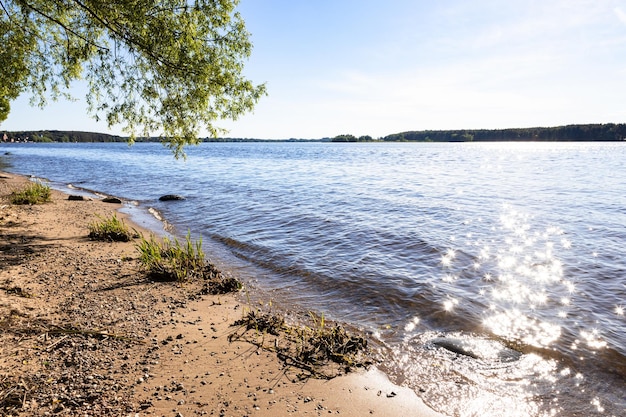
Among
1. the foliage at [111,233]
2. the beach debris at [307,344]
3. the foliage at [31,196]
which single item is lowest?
the beach debris at [307,344]

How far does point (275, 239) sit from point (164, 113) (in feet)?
22.7

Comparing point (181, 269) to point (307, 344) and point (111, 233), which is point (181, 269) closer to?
point (307, 344)

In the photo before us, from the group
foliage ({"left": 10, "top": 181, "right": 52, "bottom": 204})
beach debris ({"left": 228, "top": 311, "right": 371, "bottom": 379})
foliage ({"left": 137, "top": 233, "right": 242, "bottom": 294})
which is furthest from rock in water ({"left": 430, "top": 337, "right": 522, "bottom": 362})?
foliage ({"left": 10, "top": 181, "right": 52, "bottom": 204})

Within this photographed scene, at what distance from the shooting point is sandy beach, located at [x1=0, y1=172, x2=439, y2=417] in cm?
423

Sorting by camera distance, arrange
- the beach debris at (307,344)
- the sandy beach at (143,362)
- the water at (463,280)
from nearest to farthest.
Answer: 1. the sandy beach at (143,362)
2. the beach debris at (307,344)
3. the water at (463,280)

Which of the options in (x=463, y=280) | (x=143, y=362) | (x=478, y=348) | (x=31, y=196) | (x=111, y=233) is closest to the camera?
(x=143, y=362)

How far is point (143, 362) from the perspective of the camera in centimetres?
507

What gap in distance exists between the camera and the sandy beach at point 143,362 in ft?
13.9

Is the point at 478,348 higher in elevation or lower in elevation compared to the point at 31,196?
lower

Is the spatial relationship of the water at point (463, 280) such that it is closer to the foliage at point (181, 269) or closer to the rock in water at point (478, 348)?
the rock in water at point (478, 348)

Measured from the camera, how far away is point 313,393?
4.73 m

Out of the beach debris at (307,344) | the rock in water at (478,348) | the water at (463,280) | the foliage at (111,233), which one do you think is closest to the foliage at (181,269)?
the water at (463,280)

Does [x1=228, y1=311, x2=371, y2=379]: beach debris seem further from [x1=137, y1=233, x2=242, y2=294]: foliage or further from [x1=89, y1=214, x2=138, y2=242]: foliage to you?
[x1=89, y1=214, x2=138, y2=242]: foliage

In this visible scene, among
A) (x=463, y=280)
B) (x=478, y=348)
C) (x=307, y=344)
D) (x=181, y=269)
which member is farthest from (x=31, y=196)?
(x=478, y=348)
